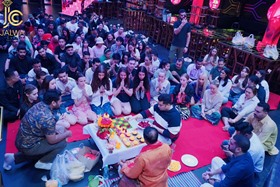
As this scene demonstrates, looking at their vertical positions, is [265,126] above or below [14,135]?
above

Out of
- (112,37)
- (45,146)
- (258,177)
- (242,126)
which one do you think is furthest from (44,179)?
(112,37)

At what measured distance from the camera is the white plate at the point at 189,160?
153 inches

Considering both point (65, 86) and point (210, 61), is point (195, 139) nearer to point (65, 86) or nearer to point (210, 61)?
point (65, 86)

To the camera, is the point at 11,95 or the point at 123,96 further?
the point at 123,96

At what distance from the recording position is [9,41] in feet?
27.1

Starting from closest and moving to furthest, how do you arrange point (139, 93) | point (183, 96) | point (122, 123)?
point (122, 123), point (139, 93), point (183, 96)

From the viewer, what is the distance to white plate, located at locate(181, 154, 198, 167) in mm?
3886

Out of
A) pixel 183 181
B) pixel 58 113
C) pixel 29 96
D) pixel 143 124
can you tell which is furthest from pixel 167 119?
pixel 29 96

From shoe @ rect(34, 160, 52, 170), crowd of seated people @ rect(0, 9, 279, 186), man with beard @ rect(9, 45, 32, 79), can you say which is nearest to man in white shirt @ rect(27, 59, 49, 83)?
crowd of seated people @ rect(0, 9, 279, 186)

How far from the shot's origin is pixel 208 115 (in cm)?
525

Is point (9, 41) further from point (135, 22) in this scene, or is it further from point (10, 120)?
point (135, 22)

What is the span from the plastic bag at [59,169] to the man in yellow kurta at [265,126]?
310 centimetres

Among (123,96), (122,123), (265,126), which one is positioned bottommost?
(123,96)

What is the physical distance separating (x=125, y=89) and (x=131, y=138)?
5.68 ft
